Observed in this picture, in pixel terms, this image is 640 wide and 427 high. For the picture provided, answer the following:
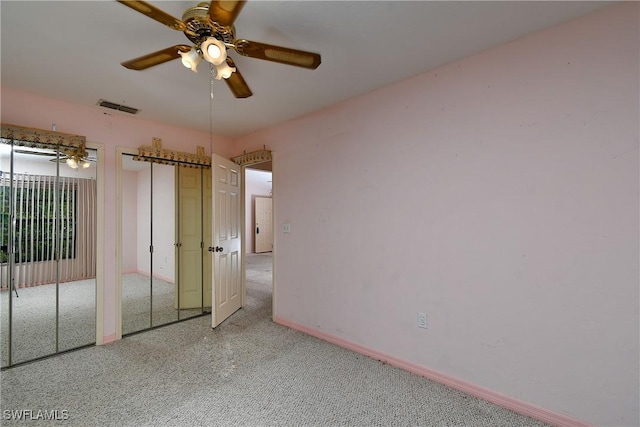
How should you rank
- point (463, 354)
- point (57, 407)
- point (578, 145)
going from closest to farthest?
point (578, 145)
point (57, 407)
point (463, 354)

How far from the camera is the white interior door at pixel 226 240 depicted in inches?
120

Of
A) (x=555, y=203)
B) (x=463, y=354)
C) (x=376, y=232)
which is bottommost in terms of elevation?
(x=463, y=354)

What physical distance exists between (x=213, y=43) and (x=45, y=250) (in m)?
2.69

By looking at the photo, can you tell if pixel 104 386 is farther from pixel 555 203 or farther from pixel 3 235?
pixel 555 203

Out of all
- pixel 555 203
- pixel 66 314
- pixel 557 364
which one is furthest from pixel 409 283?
pixel 66 314

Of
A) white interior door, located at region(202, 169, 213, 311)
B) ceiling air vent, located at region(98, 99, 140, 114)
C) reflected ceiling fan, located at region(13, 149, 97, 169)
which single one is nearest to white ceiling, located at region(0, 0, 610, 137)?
ceiling air vent, located at region(98, 99, 140, 114)

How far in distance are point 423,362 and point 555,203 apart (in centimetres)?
150

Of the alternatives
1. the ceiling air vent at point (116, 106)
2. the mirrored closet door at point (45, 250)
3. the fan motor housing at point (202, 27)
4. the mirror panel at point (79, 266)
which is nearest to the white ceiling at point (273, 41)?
the ceiling air vent at point (116, 106)

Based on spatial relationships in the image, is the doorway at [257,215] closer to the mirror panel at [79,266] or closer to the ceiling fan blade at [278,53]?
the mirror panel at [79,266]

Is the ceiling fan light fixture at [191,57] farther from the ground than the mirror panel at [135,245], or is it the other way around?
the ceiling fan light fixture at [191,57]

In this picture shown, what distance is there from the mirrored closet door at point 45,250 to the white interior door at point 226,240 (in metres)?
1.17

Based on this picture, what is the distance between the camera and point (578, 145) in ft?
5.28

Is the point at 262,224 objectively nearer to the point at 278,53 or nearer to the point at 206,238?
the point at 206,238

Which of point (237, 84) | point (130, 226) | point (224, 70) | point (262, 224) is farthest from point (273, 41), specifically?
point (262, 224)
